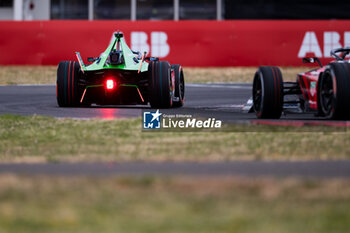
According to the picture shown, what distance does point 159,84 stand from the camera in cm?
1462

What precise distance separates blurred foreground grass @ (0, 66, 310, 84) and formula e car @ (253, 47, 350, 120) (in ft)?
36.7

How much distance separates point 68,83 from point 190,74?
11609 millimetres

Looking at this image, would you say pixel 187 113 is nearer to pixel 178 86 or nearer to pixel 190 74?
pixel 178 86

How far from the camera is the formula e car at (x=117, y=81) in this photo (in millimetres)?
14688

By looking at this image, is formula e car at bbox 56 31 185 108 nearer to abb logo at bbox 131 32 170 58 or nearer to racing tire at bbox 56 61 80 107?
racing tire at bbox 56 61 80 107

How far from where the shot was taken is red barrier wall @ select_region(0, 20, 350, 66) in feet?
89.5

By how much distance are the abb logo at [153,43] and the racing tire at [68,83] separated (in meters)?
12.2

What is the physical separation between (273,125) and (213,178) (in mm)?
4601

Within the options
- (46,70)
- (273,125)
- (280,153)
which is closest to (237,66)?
(46,70)

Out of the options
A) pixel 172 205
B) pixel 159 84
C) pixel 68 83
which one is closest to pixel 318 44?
pixel 159 84

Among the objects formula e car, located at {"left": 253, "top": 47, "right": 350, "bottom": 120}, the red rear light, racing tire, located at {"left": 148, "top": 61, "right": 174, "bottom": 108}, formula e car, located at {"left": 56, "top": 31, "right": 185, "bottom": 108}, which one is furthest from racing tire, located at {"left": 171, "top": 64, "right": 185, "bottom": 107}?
formula e car, located at {"left": 253, "top": 47, "right": 350, "bottom": 120}

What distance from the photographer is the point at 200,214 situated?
5535 millimetres

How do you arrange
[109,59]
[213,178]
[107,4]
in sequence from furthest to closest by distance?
[107,4], [109,59], [213,178]

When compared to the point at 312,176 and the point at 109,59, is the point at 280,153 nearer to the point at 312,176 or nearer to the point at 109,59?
the point at 312,176
